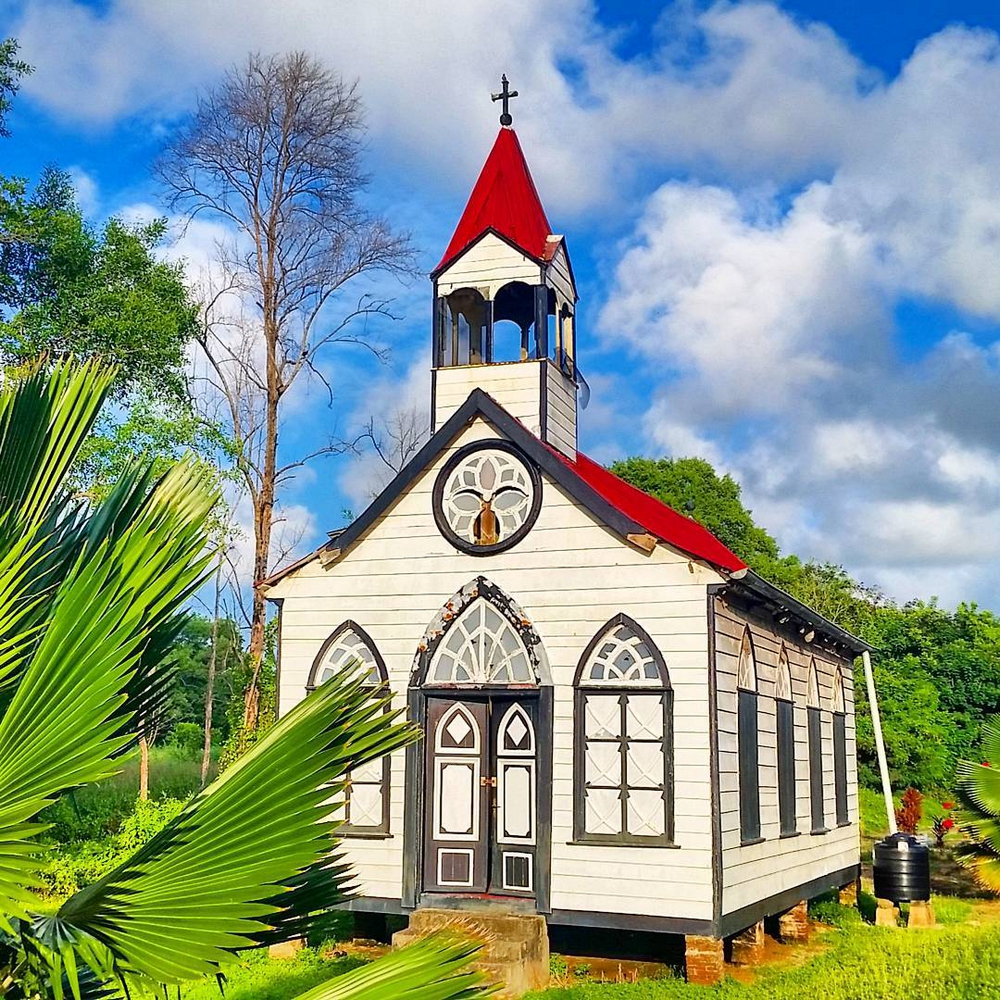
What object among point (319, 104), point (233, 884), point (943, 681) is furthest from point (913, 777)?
point (233, 884)

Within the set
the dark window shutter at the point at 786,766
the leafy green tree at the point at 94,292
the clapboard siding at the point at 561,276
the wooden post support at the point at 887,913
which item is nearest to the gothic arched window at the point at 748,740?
the dark window shutter at the point at 786,766

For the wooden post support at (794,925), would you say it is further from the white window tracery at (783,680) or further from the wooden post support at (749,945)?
the white window tracery at (783,680)

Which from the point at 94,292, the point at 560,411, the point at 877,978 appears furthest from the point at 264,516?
the point at 877,978

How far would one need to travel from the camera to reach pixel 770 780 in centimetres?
1557

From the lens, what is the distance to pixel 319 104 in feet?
92.5

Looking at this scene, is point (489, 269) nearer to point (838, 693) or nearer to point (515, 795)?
point (515, 795)

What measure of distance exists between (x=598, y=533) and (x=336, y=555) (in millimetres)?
3519

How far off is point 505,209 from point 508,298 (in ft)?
4.43

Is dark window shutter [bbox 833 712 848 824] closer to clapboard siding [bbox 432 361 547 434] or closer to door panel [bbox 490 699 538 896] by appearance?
door panel [bbox 490 699 538 896]

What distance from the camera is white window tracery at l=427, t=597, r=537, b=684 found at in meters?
14.3

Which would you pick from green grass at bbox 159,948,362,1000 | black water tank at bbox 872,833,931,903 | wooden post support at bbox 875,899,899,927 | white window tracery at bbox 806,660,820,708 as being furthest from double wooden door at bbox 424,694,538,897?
wooden post support at bbox 875,899,899,927

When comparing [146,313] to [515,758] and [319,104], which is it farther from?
[515,758]

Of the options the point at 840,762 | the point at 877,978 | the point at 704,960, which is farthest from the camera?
the point at 840,762

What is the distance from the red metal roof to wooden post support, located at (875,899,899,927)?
573 cm
